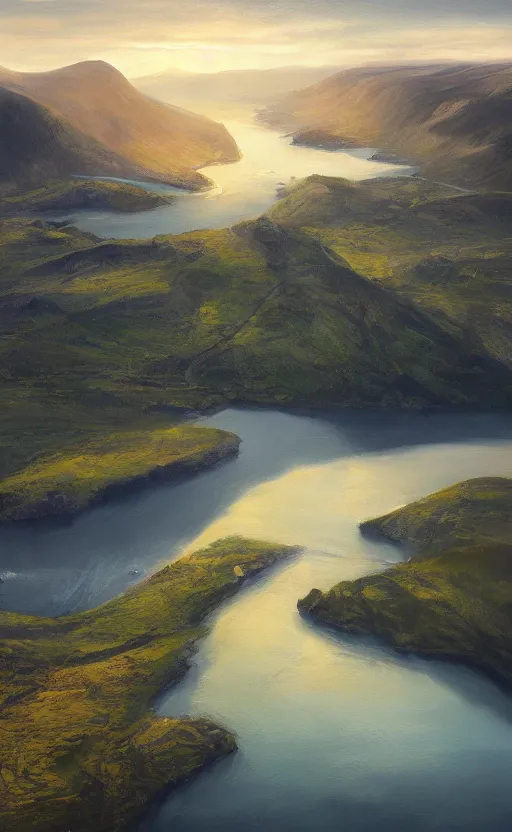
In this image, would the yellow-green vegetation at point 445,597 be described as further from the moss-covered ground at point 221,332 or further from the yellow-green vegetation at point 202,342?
the yellow-green vegetation at point 202,342

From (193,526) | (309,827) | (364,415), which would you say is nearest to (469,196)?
(364,415)

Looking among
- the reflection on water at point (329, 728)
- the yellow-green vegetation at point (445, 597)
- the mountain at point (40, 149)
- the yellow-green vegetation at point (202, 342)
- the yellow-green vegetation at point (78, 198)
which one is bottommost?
the reflection on water at point (329, 728)

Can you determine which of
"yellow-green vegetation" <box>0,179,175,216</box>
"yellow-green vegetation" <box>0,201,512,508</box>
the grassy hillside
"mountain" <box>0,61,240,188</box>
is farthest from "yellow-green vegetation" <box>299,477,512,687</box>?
"mountain" <box>0,61,240,188</box>

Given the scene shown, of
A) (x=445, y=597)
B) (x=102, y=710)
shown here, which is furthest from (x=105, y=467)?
(x=445, y=597)

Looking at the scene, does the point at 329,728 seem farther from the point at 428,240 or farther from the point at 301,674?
the point at 428,240

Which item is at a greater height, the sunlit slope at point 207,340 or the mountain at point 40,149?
the mountain at point 40,149

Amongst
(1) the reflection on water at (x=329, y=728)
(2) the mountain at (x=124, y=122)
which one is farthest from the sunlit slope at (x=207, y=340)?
(2) the mountain at (x=124, y=122)

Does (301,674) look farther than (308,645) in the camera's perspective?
No
